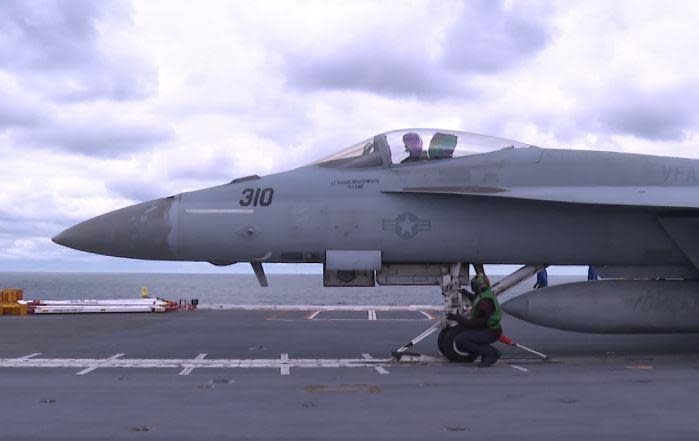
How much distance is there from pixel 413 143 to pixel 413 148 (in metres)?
0.09

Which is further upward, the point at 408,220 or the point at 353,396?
the point at 408,220

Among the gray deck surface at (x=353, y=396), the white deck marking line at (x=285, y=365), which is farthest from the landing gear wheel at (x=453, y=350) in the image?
the white deck marking line at (x=285, y=365)

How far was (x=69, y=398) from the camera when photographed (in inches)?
274

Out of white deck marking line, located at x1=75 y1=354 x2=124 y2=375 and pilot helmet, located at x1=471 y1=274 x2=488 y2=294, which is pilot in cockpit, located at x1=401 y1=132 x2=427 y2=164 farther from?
white deck marking line, located at x1=75 y1=354 x2=124 y2=375

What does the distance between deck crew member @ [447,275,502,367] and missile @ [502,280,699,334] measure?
0.42 meters

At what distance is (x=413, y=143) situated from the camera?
11.3 meters

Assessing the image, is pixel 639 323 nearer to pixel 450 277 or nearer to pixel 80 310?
pixel 450 277

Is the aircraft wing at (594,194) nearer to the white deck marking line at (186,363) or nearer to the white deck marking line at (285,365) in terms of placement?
the white deck marking line at (186,363)

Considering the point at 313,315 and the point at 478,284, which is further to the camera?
the point at 313,315

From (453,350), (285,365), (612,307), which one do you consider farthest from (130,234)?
(612,307)

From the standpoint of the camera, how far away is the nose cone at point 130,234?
35.0ft

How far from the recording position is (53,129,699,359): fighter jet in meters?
10.7

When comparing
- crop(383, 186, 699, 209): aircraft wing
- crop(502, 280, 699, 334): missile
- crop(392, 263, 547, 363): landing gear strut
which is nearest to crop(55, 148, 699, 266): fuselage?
crop(383, 186, 699, 209): aircraft wing

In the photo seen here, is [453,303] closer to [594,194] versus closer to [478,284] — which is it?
[478,284]
